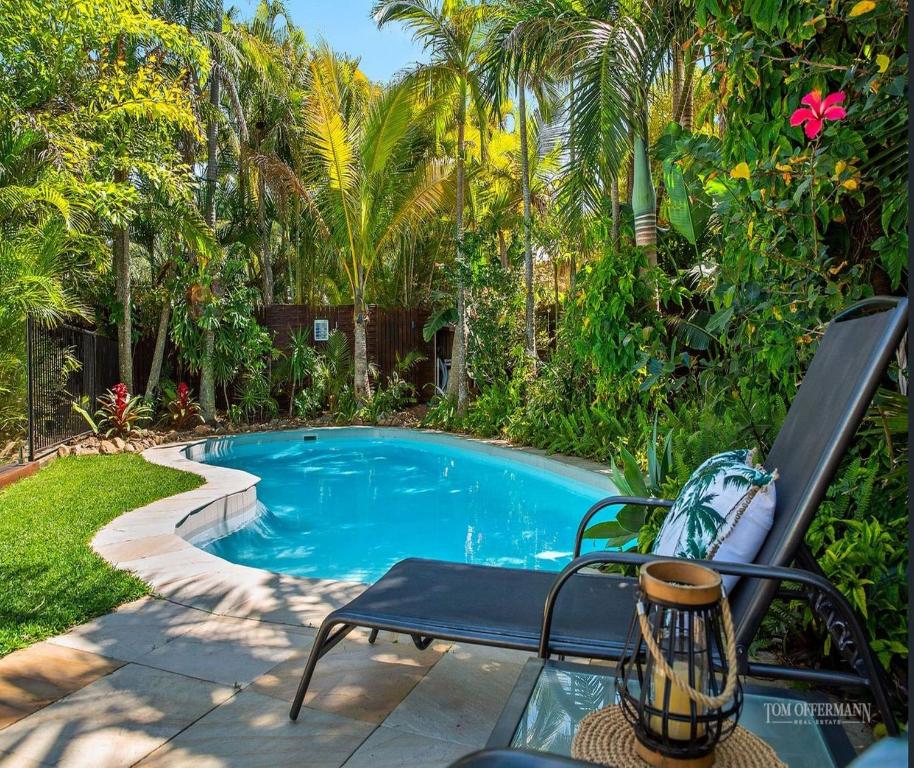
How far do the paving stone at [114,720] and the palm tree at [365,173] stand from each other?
9.65m

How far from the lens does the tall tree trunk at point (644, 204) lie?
6.92 meters

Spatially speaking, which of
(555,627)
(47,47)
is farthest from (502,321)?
(555,627)

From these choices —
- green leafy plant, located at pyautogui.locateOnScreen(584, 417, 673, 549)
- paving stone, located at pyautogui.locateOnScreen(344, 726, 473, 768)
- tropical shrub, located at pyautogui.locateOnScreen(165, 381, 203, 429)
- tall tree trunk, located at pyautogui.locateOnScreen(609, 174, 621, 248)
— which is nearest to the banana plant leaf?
tall tree trunk, located at pyautogui.locateOnScreen(609, 174, 621, 248)

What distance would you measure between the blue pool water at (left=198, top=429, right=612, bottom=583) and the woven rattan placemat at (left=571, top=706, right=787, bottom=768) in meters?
3.72

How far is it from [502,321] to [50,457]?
22.7 ft

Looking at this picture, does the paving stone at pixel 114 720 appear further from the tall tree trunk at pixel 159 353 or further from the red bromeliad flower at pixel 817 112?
the tall tree trunk at pixel 159 353

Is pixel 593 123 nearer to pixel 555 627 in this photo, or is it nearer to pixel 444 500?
pixel 444 500

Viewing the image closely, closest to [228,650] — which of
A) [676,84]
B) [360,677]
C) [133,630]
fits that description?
[133,630]

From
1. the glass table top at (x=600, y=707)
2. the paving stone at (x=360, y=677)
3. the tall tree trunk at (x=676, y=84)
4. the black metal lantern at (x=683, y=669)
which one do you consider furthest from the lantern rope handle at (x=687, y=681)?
the tall tree trunk at (x=676, y=84)

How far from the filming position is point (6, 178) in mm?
7559

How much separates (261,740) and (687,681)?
4.96ft

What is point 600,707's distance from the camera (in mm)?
1481

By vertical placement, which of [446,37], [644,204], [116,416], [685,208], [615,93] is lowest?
[116,416]

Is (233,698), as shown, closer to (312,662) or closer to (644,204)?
(312,662)
